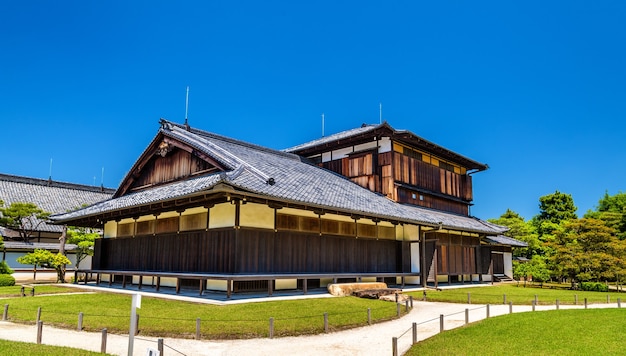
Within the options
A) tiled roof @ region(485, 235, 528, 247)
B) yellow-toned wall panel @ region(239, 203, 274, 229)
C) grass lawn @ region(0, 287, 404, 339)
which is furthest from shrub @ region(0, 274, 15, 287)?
tiled roof @ region(485, 235, 528, 247)

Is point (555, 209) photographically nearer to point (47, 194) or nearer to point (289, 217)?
point (289, 217)

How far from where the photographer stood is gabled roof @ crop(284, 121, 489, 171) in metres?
29.3

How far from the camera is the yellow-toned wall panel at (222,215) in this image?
1853 cm

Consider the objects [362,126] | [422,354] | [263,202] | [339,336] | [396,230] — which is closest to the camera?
[422,354]

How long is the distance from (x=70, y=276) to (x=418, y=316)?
3097 cm

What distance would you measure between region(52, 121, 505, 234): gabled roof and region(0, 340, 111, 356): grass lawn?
23.5ft

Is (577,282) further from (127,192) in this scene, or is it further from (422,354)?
(127,192)

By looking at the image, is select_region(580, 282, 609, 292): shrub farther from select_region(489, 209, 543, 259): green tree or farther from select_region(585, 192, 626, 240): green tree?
select_region(585, 192, 626, 240): green tree

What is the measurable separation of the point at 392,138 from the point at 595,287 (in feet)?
56.5

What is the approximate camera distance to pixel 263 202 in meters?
18.3

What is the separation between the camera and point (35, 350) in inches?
386

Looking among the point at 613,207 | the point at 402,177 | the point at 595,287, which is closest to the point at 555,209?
the point at 613,207

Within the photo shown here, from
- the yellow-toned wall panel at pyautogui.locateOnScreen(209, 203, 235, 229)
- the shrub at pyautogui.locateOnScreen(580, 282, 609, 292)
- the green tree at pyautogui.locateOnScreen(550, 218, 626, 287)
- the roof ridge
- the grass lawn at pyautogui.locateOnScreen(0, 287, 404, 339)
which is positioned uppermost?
the roof ridge

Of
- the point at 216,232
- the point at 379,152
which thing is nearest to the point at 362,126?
the point at 379,152
